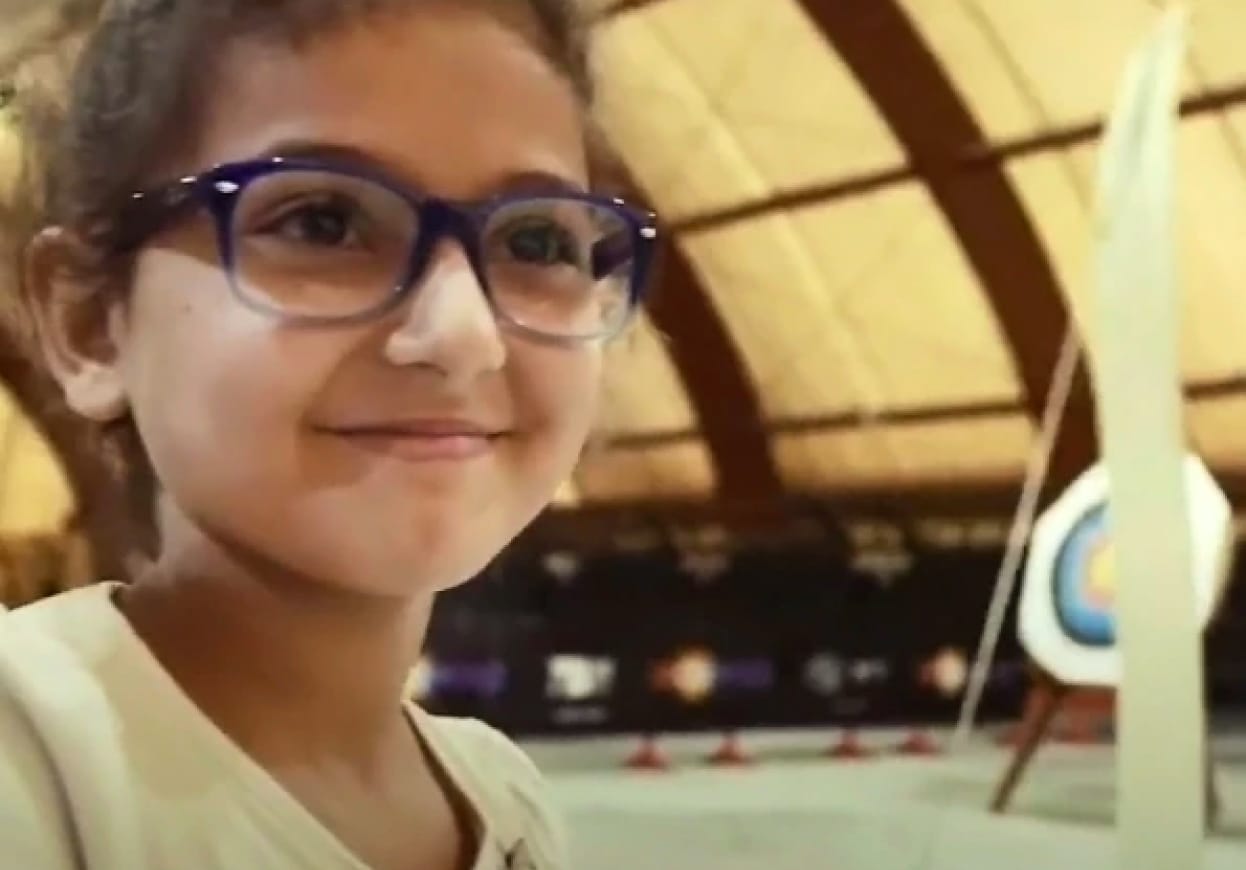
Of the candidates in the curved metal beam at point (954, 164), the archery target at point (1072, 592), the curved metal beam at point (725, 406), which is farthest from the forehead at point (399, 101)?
the curved metal beam at point (954, 164)

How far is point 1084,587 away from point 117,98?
726mm

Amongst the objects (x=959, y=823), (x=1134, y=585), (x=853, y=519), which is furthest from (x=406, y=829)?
(x=853, y=519)

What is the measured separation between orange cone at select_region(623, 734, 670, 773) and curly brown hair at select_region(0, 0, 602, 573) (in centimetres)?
103

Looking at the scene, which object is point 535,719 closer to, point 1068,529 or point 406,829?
point 1068,529

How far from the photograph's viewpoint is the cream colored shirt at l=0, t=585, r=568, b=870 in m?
0.28

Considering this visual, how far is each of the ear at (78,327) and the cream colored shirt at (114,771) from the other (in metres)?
0.04

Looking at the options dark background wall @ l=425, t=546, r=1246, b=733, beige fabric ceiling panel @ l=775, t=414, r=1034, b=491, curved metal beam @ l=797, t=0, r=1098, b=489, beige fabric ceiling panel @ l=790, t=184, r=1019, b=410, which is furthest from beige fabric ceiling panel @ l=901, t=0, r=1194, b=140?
dark background wall @ l=425, t=546, r=1246, b=733

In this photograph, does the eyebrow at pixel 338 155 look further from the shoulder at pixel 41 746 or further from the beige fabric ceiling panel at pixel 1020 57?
the beige fabric ceiling panel at pixel 1020 57

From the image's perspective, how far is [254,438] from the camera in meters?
0.30

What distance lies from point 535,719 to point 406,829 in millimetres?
877

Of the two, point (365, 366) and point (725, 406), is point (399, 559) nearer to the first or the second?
point (365, 366)

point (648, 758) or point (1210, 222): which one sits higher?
point (1210, 222)

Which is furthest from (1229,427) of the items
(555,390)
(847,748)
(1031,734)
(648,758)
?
(555,390)

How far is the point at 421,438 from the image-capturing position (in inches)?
12.2
